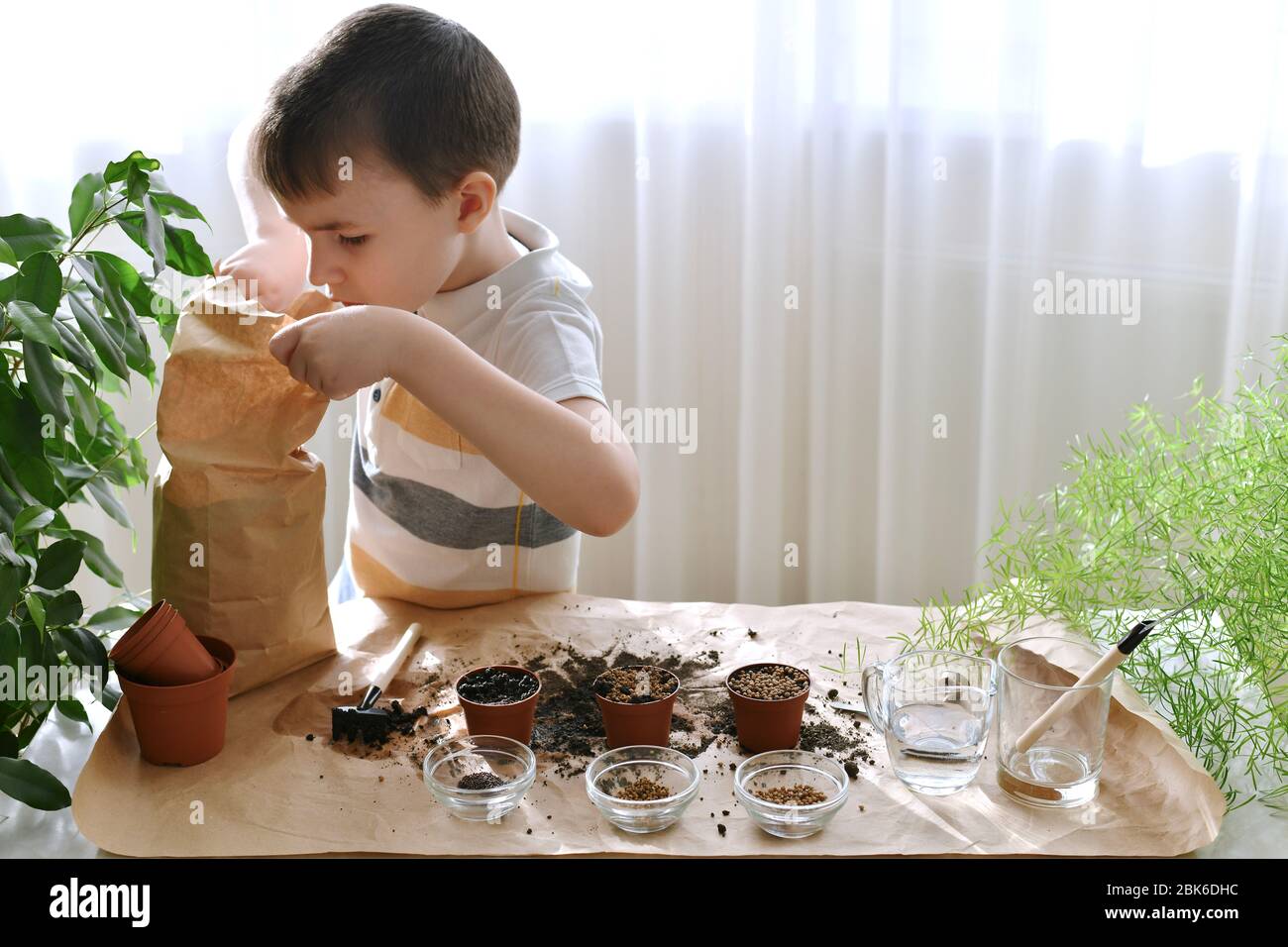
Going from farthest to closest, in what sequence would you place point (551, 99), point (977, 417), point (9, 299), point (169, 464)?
point (977, 417)
point (551, 99)
point (169, 464)
point (9, 299)

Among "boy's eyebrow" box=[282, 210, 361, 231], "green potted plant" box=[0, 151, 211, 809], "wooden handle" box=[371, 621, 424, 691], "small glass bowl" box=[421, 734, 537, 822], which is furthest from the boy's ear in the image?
"small glass bowl" box=[421, 734, 537, 822]

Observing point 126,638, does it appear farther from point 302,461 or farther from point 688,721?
point 688,721

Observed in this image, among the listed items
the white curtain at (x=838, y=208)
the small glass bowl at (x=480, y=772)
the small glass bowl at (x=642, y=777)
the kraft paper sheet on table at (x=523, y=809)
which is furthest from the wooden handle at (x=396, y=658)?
the white curtain at (x=838, y=208)

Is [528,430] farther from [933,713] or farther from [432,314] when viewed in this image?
[933,713]

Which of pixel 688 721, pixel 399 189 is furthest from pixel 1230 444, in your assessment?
pixel 399 189

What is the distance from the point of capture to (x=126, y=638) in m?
0.93

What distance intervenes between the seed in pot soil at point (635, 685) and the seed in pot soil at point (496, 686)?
0.21 ft

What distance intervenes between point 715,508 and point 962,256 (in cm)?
66

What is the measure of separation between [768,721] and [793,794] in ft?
0.30

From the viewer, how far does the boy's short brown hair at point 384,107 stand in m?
1.04

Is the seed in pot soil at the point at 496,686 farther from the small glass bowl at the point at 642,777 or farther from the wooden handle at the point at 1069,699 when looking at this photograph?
the wooden handle at the point at 1069,699

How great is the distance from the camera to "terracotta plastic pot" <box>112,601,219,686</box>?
932mm
